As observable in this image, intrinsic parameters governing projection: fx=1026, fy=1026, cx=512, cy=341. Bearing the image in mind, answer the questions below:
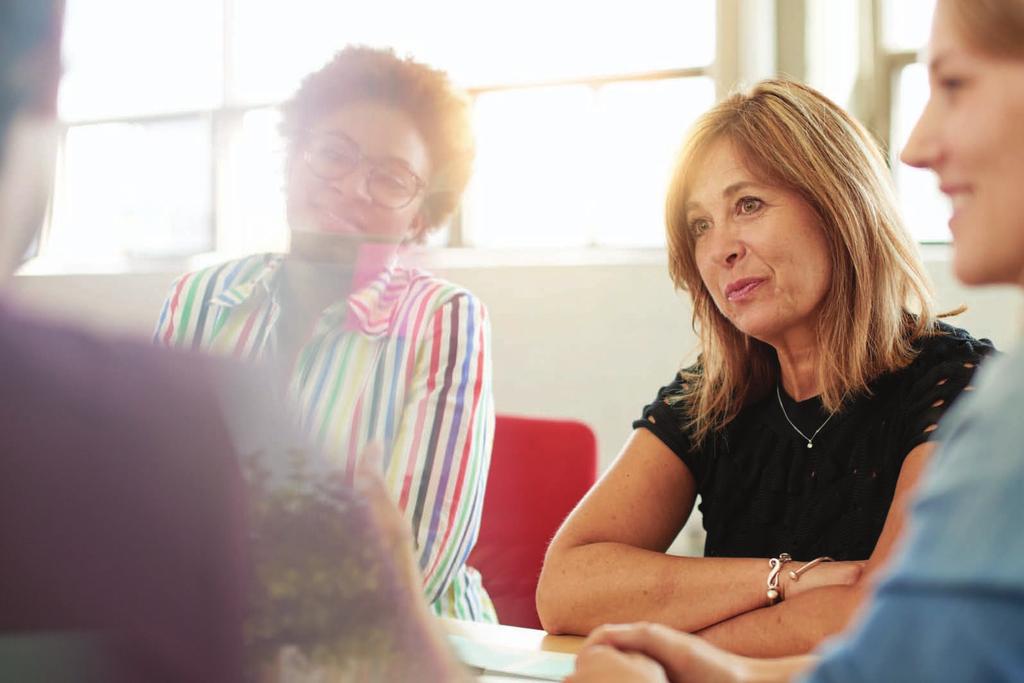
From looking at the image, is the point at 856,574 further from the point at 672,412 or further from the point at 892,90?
the point at 892,90

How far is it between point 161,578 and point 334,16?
923mm

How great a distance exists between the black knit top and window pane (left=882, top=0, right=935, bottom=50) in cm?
198

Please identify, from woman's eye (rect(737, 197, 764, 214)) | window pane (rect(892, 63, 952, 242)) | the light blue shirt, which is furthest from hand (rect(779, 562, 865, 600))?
window pane (rect(892, 63, 952, 242))

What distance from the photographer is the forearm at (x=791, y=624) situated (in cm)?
104

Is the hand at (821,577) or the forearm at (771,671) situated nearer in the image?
the forearm at (771,671)

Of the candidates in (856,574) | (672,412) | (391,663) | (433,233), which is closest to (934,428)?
(856,574)

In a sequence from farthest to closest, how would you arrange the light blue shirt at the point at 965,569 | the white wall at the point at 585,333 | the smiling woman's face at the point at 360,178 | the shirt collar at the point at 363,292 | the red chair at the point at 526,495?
the white wall at the point at 585,333 → the red chair at the point at 526,495 → the smiling woman's face at the point at 360,178 → the shirt collar at the point at 363,292 → the light blue shirt at the point at 965,569

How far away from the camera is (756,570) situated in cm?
115

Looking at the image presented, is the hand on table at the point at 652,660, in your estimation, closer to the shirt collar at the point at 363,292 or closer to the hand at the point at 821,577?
the shirt collar at the point at 363,292

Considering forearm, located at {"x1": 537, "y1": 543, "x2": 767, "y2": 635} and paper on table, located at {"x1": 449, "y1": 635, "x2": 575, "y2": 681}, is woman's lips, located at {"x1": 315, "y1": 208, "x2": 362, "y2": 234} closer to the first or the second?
paper on table, located at {"x1": 449, "y1": 635, "x2": 575, "y2": 681}

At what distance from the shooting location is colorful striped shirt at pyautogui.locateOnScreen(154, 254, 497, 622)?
44cm

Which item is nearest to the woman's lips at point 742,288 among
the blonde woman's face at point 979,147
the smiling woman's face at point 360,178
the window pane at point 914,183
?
the smiling woman's face at point 360,178

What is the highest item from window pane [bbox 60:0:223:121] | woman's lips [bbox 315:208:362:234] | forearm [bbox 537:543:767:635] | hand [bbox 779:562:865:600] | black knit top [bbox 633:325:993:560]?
window pane [bbox 60:0:223:121]

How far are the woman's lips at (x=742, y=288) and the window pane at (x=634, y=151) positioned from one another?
196cm
